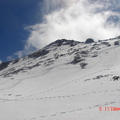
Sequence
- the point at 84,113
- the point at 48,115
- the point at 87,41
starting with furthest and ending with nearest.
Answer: the point at 87,41
the point at 48,115
the point at 84,113

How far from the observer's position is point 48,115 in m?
Result: 18.0

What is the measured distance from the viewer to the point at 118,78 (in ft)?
95.3

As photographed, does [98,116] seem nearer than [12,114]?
Yes

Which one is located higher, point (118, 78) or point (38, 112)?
point (118, 78)

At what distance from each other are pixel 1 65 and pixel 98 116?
15825 cm

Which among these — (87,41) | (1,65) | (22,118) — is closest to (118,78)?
(22,118)

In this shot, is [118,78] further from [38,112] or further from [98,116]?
[38,112]

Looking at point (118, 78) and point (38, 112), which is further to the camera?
point (118, 78)

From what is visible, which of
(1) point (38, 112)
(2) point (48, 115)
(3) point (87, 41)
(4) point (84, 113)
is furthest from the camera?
(3) point (87, 41)

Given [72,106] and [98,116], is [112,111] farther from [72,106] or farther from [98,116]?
[72,106]

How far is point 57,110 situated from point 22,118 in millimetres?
4675

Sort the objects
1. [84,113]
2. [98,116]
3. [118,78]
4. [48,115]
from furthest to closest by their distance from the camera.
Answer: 1. [118,78]
2. [48,115]
3. [84,113]
4. [98,116]

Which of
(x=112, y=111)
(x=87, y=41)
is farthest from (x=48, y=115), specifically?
(x=87, y=41)

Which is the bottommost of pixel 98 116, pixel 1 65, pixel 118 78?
pixel 98 116
